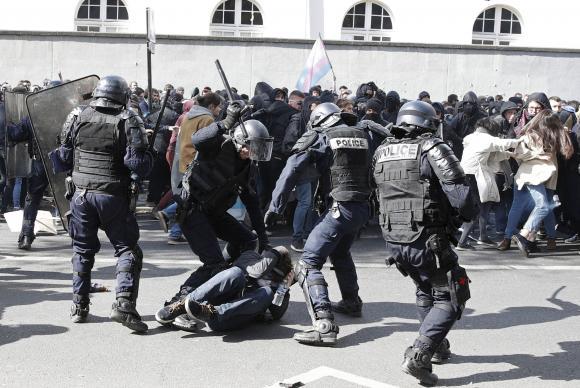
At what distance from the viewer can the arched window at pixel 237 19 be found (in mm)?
24969

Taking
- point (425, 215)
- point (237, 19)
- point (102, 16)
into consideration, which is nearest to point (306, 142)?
point (425, 215)

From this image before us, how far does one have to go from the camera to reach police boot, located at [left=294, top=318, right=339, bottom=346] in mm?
6047

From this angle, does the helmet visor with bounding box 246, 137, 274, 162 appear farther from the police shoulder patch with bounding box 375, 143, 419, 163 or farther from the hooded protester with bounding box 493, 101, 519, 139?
the hooded protester with bounding box 493, 101, 519, 139

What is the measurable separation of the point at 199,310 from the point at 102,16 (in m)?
20.2

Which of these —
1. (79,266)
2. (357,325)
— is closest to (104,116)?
(79,266)

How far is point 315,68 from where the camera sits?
1528 cm

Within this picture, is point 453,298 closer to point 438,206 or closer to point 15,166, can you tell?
point 438,206

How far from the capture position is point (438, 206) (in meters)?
5.44

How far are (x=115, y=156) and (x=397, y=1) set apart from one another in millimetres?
19912

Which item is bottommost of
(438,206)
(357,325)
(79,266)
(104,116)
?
(357,325)

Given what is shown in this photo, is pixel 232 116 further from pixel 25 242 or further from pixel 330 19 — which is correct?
pixel 330 19

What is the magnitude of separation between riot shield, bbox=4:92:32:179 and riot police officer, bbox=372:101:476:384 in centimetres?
560

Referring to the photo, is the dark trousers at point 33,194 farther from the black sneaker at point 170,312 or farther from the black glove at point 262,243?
the black sneaker at point 170,312

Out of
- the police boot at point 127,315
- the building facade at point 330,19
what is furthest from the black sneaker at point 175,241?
the building facade at point 330,19
